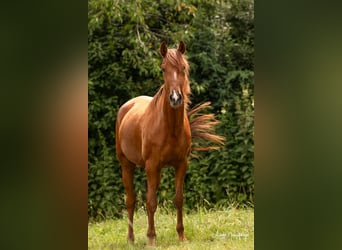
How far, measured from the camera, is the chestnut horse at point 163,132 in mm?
2996

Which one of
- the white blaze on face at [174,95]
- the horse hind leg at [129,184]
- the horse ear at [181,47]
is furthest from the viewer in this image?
the horse hind leg at [129,184]

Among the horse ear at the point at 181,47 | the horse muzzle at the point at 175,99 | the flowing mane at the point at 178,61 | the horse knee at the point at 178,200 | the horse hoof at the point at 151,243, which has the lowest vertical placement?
the horse hoof at the point at 151,243

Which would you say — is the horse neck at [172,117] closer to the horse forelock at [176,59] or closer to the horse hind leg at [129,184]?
the horse forelock at [176,59]

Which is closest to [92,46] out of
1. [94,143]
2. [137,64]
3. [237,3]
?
[137,64]

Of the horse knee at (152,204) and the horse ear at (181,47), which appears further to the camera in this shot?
the horse knee at (152,204)

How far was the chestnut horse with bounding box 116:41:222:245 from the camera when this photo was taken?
3.00m

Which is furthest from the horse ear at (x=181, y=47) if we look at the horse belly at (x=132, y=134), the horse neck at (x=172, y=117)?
the horse belly at (x=132, y=134)

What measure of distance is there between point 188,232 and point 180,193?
344mm

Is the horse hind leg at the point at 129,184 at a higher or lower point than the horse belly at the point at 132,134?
lower
